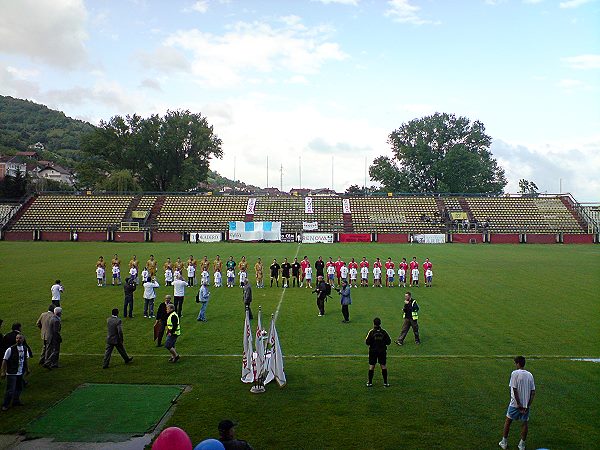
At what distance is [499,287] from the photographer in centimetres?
2608

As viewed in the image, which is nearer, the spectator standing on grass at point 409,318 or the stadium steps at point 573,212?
the spectator standing on grass at point 409,318

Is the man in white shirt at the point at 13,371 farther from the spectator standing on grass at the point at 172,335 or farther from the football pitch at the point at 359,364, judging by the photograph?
the spectator standing on grass at the point at 172,335

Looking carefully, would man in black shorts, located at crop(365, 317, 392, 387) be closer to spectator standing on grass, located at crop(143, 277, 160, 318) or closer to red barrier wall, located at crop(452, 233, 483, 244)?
spectator standing on grass, located at crop(143, 277, 160, 318)

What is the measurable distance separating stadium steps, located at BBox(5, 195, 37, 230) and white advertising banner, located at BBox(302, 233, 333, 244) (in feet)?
112

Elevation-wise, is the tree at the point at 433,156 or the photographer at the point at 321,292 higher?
the tree at the point at 433,156

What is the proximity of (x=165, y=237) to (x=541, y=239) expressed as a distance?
138 feet

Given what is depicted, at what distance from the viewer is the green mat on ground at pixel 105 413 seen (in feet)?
30.2

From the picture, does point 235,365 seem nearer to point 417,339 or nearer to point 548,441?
point 417,339

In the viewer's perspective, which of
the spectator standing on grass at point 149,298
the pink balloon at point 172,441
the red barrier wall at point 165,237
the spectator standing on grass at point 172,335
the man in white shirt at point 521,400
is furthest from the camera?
the red barrier wall at point 165,237

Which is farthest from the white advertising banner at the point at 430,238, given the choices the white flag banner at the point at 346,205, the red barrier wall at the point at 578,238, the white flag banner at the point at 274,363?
the white flag banner at the point at 274,363

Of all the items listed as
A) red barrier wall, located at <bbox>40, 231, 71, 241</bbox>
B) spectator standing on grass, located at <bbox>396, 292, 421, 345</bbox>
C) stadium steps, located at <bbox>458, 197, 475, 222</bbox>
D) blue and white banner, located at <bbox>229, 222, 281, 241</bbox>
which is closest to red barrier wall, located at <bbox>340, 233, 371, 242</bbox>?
blue and white banner, located at <bbox>229, 222, 281, 241</bbox>

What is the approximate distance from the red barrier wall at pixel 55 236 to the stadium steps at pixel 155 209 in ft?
30.5

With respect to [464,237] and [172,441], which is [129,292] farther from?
[464,237]

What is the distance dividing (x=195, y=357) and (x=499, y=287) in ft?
57.5
